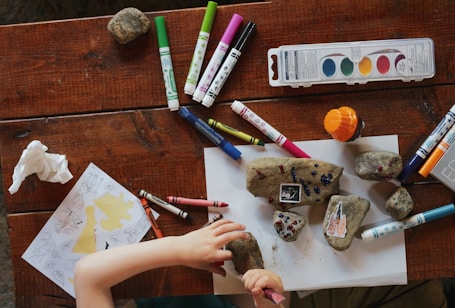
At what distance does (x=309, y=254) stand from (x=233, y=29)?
16.2 inches

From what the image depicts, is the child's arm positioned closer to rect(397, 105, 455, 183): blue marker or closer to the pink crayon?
the pink crayon

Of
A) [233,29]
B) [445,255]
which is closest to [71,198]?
[233,29]

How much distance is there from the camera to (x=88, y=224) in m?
0.93

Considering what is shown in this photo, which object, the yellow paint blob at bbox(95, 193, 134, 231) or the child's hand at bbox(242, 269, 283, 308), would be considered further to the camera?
the yellow paint blob at bbox(95, 193, 134, 231)

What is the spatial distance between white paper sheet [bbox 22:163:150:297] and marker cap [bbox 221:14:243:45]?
1.04 feet

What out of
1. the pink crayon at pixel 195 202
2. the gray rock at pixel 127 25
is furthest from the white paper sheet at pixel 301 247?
the gray rock at pixel 127 25

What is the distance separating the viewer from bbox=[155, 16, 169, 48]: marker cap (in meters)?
0.90

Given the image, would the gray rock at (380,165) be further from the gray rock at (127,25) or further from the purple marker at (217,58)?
the gray rock at (127,25)

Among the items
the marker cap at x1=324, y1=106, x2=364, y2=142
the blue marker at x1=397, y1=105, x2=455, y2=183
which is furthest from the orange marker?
the blue marker at x1=397, y1=105, x2=455, y2=183

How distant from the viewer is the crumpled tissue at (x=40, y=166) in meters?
0.88

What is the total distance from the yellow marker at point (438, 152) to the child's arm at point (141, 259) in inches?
12.6

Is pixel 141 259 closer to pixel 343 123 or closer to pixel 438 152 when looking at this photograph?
pixel 343 123

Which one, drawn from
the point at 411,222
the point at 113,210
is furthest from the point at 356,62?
the point at 113,210

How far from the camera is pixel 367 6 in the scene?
891 mm
